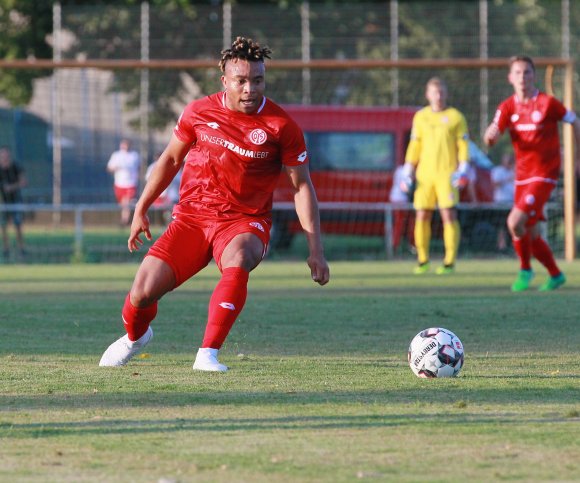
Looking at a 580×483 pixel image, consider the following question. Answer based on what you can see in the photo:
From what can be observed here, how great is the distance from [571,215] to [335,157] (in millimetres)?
5102

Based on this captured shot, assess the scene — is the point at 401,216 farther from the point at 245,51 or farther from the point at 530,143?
the point at 245,51

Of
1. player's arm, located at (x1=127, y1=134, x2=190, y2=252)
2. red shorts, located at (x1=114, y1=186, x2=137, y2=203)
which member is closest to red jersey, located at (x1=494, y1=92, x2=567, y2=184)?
player's arm, located at (x1=127, y1=134, x2=190, y2=252)

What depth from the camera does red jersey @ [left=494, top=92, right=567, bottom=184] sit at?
1359 centimetres

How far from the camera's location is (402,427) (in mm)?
5797

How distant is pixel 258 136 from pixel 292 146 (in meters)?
0.21

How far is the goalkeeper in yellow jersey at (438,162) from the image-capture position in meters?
16.8

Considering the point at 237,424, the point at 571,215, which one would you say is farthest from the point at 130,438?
the point at 571,215

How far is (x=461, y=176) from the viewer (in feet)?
54.1

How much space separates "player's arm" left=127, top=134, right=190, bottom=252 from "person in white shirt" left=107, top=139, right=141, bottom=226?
55.0ft

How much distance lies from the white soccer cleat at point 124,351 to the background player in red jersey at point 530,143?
6.35 meters

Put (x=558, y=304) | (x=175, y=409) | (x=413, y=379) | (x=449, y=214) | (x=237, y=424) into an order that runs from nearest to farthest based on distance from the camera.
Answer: (x=237, y=424) → (x=175, y=409) → (x=413, y=379) → (x=558, y=304) → (x=449, y=214)

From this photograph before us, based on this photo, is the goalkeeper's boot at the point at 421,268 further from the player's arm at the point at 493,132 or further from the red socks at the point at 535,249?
the player's arm at the point at 493,132

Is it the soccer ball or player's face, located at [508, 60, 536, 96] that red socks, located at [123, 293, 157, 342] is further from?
player's face, located at [508, 60, 536, 96]

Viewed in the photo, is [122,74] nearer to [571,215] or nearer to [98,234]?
[98,234]
